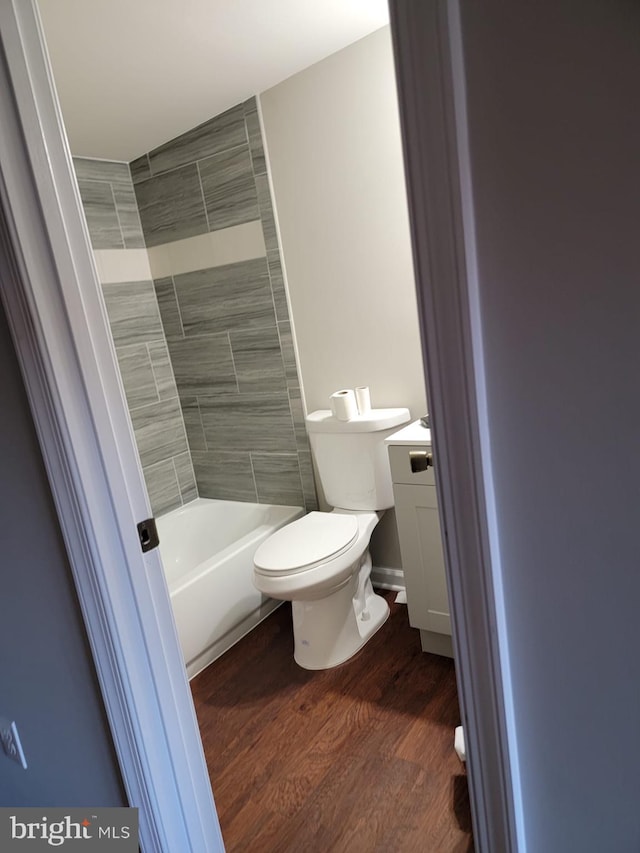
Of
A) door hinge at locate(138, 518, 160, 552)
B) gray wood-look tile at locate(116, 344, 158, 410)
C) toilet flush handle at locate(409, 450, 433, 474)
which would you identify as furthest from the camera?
gray wood-look tile at locate(116, 344, 158, 410)

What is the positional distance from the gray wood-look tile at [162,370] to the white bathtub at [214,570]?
603 millimetres

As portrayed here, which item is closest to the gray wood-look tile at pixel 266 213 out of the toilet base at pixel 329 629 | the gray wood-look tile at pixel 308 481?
the gray wood-look tile at pixel 308 481

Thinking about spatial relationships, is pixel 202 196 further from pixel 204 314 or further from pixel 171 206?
pixel 204 314

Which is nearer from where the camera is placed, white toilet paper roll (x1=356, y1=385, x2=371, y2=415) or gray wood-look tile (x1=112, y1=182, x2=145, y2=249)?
white toilet paper roll (x1=356, y1=385, x2=371, y2=415)

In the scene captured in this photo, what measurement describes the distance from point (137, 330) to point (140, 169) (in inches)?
29.9

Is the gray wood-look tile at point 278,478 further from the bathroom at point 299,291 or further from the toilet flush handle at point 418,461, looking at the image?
the toilet flush handle at point 418,461

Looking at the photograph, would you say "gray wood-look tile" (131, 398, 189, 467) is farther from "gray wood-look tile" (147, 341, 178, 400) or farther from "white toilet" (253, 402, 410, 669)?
"white toilet" (253, 402, 410, 669)

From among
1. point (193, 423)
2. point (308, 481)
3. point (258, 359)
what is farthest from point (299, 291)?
point (193, 423)

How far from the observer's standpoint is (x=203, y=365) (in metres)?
2.87

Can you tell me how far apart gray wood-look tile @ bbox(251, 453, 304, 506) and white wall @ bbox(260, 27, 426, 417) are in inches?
16.9

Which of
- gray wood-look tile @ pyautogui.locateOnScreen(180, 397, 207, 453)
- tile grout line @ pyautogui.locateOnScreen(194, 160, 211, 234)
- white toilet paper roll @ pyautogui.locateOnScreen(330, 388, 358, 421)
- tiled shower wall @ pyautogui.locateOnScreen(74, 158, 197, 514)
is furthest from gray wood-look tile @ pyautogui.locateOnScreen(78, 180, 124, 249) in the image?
white toilet paper roll @ pyautogui.locateOnScreen(330, 388, 358, 421)

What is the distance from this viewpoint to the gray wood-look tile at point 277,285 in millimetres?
2490

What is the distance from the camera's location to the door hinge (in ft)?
3.70

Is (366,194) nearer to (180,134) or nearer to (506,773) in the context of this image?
(180,134)
